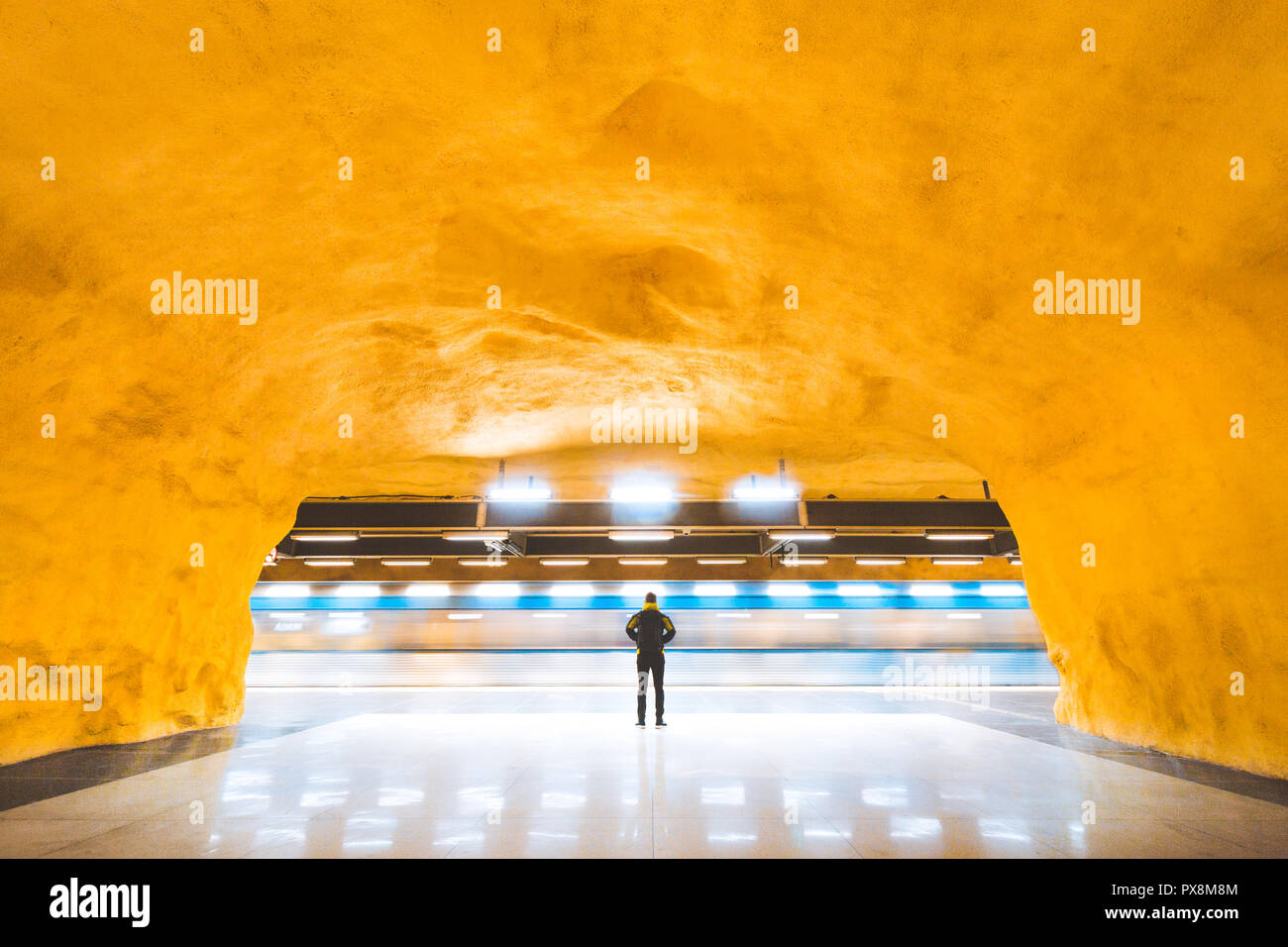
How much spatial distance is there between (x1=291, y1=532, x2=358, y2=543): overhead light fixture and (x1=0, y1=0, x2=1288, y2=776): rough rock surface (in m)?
4.77

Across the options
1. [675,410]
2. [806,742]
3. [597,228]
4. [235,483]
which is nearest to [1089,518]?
[806,742]

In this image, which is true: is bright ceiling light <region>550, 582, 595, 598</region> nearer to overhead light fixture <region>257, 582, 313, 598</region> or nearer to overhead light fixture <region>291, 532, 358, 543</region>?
overhead light fixture <region>291, 532, 358, 543</region>

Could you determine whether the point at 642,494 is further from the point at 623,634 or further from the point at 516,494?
the point at 623,634

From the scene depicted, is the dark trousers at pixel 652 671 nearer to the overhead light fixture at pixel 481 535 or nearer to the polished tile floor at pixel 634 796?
the polished tile floor at pixel 634 796

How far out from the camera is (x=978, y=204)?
4.98 m

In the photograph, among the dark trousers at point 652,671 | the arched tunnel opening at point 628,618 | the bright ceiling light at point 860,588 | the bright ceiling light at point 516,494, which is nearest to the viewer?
the dark trousers at point 652,671

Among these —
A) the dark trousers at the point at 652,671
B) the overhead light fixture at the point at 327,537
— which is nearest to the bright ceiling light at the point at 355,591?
the overhead light fixture at the point at 327,537

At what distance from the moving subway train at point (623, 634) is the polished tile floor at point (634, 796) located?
1045cm

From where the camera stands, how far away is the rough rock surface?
3.88m

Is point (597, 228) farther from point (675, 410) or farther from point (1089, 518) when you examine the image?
point (1089, 518)

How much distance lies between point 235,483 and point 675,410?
5.77 metres

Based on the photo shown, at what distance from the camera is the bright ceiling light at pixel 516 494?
13.3 metres

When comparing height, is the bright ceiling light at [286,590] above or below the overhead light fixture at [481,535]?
below

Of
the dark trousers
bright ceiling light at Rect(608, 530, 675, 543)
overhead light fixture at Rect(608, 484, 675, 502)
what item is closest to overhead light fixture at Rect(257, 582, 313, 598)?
bright ceiling light at Rect(608, 530, 675, 543)
